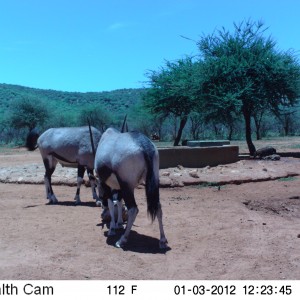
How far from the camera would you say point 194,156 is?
603 inches

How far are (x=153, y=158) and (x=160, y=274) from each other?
1.81 meters

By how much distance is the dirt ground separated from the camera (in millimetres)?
5504

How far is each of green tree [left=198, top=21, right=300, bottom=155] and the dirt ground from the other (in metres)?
8.22

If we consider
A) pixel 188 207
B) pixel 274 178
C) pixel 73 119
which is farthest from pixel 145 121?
pixel 188 207

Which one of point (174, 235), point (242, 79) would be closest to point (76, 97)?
A: point (242, 79)

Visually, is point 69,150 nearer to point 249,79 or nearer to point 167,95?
point 249,79

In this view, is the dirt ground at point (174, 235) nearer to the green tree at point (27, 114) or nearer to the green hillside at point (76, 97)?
the green tree at point (27, 114)

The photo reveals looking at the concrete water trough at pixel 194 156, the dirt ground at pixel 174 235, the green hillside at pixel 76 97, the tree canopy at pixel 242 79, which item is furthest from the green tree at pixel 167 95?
the green hillside at pixel 76 97

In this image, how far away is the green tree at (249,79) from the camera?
20641 mm

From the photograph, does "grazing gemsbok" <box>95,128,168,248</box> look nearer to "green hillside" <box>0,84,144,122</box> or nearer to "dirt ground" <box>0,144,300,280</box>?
"dirt ground" <box>0,144,300,280</box>

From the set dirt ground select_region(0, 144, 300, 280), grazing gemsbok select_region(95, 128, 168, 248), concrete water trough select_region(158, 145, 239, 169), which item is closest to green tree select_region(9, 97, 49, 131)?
concrete water trough select_region(158, 145, 239, 169)

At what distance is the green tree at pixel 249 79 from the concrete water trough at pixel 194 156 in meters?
4.74

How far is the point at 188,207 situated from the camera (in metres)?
9.83

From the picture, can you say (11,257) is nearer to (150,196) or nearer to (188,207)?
(150,196)
